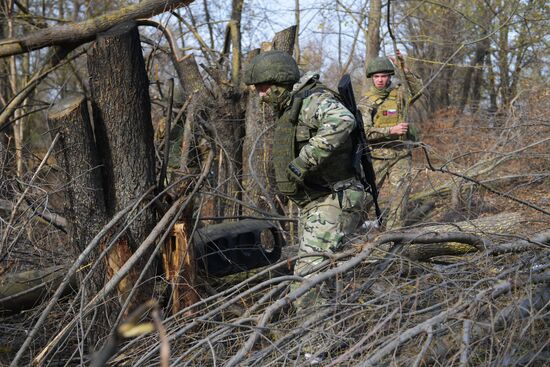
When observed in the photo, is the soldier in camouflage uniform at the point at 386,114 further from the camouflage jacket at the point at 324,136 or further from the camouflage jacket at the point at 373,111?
the camouflage jacket at the point at 324,136

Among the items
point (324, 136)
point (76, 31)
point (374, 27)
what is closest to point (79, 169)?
point (324, 136)

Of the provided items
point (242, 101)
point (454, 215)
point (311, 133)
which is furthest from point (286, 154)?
point (454, 215)

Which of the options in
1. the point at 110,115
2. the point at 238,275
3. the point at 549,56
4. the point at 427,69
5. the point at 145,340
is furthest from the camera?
the point at 427,69

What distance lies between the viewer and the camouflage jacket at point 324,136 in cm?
382

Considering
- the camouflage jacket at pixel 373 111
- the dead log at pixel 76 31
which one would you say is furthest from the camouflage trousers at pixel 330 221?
the camouflage jacket at pixel 373 111

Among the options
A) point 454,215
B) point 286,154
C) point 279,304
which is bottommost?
point 454,215

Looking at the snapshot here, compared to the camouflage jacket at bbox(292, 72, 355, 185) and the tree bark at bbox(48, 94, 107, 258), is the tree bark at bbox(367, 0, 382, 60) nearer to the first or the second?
the camouflage jacket at bbox(292, 72, 355, 185)

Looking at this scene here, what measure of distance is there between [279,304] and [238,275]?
1.84 meters

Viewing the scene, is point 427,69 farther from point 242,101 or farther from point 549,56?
point 242,101

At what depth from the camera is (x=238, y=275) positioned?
189 inches

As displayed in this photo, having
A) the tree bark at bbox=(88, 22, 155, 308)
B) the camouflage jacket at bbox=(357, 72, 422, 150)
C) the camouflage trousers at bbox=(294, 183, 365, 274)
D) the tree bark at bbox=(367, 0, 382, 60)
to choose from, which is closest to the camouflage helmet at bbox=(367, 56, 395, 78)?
the camouflage jacket at bbox=(357, 72, 422, 150)

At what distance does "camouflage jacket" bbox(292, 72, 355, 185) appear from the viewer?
150 inches

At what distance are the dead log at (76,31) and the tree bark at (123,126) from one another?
1.10 metres

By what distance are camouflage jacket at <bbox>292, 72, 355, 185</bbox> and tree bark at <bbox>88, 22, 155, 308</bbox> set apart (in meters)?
0.97
